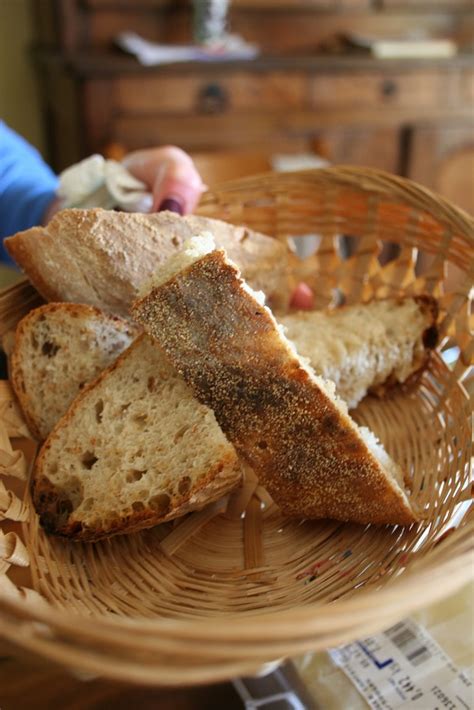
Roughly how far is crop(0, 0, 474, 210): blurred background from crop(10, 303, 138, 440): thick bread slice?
119 centimetres

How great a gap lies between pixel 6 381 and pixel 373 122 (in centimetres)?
187

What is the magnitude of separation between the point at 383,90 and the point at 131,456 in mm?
1972

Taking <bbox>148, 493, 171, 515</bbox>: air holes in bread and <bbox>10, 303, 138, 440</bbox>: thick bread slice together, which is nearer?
<bbox>148, 493, 171, 515</bbox>: air holes in bread

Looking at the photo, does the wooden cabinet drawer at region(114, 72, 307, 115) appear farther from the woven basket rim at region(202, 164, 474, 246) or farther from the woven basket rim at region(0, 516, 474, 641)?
the woven basket rim at region(0, 516, 474, 641)

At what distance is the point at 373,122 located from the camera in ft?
7.68

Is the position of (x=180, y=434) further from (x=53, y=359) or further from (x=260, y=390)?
(x=53, y=359)

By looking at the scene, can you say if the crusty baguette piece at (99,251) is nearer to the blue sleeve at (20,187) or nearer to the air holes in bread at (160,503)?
the air holes in bread at (160,503)

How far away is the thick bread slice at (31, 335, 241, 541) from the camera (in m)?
0.75

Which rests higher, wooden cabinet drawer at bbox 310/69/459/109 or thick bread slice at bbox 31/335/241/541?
wooden cabinet drawer at bbox 310/69/459/109

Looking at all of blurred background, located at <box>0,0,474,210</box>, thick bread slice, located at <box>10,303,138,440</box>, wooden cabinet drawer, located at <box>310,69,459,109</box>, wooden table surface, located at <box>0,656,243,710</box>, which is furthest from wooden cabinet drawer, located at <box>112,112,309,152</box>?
wooden table surface, located at <box>0,656,243,710</box>

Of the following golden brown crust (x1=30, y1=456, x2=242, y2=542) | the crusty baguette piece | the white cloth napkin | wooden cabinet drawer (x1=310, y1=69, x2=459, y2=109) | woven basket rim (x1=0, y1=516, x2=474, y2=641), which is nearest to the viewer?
woven basket rim (x1=0, y1=516, x2=474, y2=641)

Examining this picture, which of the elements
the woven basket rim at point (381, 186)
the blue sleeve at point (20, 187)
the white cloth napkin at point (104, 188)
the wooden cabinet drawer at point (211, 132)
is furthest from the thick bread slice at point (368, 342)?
the wooden cabinet drawer at point (211, 132)

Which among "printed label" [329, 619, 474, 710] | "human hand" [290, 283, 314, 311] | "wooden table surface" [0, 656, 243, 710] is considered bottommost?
"printed label" [329, 619, 474, 710]

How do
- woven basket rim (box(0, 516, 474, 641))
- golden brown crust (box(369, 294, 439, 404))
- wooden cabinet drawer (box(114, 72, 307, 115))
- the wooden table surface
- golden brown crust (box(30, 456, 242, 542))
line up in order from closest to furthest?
woven basket rim (box(0, 516, 474, 641)) → the wooden table surface → golden brown crust (box(30, 456, 242, 542)) → golden brown crust (box(369, 294, 439, 404)) → wooden cabinet drawer (box(114, 72, 307, 115))
